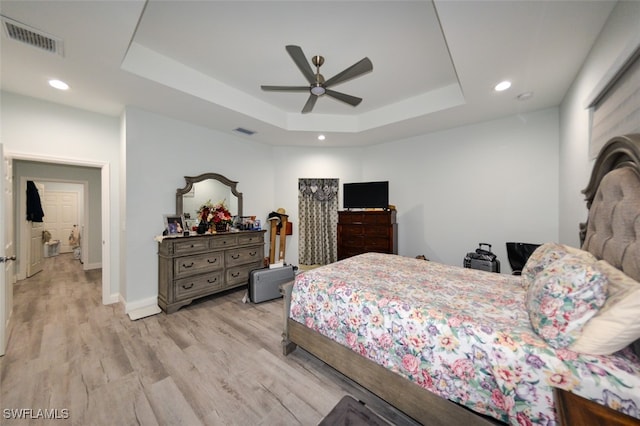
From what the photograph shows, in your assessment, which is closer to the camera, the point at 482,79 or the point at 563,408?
the point at 563,408

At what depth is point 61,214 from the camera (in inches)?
264

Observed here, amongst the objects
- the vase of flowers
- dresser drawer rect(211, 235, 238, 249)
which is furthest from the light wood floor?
the vase of flowers

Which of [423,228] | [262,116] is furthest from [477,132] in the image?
[262,116]

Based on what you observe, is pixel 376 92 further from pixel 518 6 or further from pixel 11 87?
pixel 11 87

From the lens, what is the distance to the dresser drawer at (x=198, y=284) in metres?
2.94

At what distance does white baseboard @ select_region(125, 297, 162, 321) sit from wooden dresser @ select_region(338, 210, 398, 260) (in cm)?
298

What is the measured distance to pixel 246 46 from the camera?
2.23 m

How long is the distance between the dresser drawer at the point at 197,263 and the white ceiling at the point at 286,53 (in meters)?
2.00

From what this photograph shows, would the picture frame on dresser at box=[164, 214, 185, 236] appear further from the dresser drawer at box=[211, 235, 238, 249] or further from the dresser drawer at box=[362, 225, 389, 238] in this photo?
the dresser drawer at box=[362, 225, 389, 238]

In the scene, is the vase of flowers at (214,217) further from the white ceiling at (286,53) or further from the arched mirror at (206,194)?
the white ceiling at (286,53)

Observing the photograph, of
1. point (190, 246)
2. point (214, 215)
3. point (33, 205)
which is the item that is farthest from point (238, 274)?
point (33, 205)

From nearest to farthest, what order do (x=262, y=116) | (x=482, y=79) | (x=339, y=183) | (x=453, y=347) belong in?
(x=453, y=347) < (x=482, y=79) < (x=262, y=116) < (x=339, y=183)

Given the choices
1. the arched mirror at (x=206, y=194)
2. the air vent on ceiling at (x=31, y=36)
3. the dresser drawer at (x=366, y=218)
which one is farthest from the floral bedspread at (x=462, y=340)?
the air vent on ceiling at (x=31, y=36)

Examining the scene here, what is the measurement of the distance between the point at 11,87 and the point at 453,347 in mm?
4790
